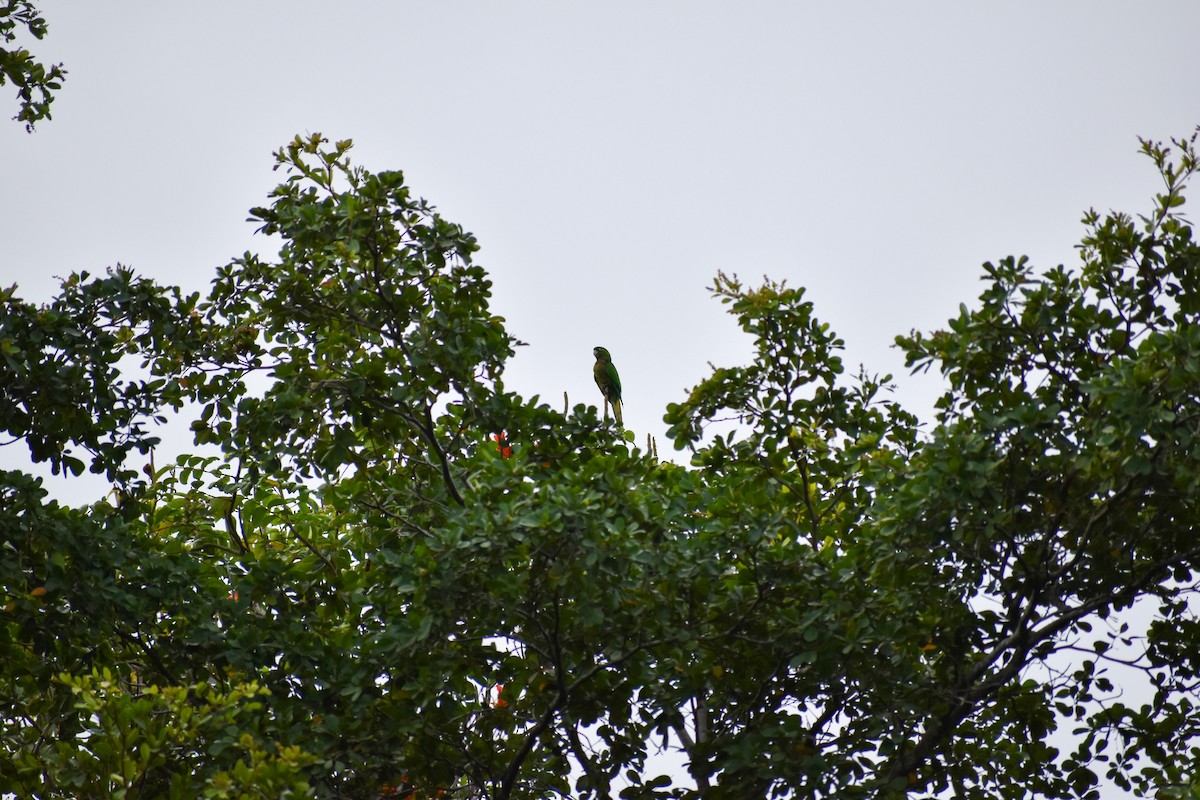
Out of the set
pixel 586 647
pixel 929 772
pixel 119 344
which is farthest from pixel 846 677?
pixel 119 344

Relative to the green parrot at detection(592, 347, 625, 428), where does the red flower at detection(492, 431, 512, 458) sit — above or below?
below

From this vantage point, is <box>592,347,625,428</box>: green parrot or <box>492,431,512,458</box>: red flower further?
<box>592,347,625,428</box>: green parrot

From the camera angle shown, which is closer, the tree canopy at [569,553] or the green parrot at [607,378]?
the tree canopy at [569,553]

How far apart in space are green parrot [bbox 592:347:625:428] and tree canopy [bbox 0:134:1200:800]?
1.78 m

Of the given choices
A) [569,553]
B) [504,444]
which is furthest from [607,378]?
[569,553]

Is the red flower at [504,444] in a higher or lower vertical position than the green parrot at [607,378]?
lower

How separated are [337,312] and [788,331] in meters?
2.72

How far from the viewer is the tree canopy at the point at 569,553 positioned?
6277mm

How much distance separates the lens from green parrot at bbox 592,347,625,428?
9.70 meters

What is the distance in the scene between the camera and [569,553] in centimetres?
616

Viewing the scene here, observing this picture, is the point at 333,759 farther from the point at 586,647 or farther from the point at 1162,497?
the point at 1162,497

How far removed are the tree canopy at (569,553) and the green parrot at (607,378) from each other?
178 cm

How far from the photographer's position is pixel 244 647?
703 centimetres

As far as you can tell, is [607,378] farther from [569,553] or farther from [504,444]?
[569,553]
